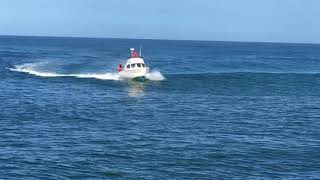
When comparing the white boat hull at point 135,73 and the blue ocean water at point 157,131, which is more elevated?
the white boat hull at point 135,73

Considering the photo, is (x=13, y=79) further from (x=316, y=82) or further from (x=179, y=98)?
(x=316, y=82)

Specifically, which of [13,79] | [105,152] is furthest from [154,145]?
[13,79]

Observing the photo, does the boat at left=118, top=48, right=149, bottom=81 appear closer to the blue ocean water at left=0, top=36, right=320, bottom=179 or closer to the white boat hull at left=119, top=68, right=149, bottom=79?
the white boat hull at left=119, top=68, right=149, bottom=79

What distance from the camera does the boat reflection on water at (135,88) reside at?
71525 mm

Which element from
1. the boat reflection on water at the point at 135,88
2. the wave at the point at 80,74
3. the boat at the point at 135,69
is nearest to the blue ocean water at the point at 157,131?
the boat reflection on water at the point at 135,88

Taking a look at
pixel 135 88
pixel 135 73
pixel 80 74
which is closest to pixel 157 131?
pixel 135 88

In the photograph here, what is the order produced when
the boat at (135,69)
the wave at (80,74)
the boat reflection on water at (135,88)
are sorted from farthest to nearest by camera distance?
the wave at (80,74) < the boat at (135,69) < the boat reflection on water at (135,88)

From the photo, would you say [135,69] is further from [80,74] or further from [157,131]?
[157,131]

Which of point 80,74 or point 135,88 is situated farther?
point 80,74

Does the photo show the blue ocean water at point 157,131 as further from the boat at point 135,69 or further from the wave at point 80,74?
the wave at point 80,74

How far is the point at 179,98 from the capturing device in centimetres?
6894

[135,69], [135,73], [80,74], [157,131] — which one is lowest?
[157,131]

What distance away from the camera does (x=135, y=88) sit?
77.8 metres

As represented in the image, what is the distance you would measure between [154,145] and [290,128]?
43.3 ft
